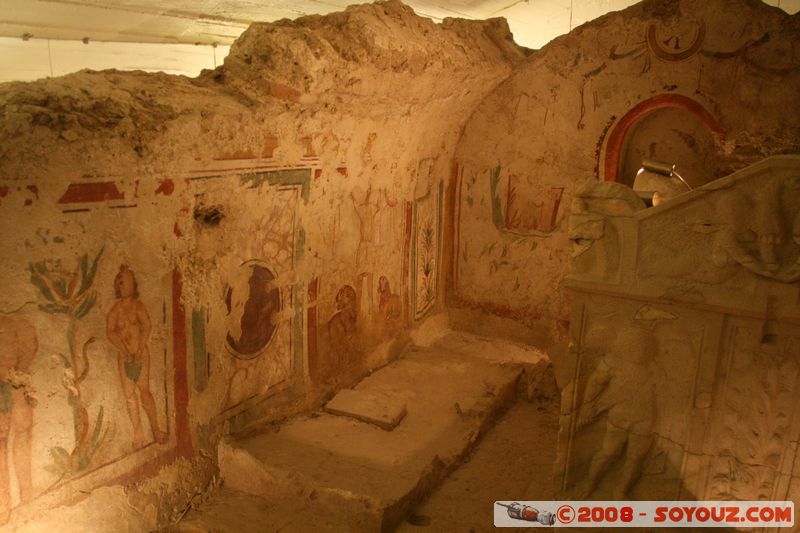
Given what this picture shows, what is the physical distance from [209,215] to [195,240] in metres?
0.16

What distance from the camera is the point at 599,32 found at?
5.11 meters

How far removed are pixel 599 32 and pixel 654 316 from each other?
3.23 metres

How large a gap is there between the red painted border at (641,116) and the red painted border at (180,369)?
12.0 ft

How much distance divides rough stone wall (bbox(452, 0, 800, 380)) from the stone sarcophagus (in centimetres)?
231

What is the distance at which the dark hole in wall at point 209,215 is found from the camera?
11.0ft

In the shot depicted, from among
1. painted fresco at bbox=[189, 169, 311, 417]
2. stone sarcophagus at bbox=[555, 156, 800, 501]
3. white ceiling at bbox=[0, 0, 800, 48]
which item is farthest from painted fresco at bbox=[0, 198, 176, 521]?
white ceiling at bbox=[0, 0, 800, 48]

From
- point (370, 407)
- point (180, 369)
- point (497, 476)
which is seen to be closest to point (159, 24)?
point (180, 369)

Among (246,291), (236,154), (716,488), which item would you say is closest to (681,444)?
(716,488)

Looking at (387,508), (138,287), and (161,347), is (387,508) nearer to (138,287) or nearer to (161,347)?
(161,347)

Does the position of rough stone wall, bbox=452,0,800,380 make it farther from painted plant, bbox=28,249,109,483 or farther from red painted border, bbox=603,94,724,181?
painted plant, bbox=28,249,109,483

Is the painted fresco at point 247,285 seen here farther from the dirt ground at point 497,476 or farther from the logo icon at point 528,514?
the logo icon at point 528,514

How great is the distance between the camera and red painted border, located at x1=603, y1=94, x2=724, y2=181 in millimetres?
4840

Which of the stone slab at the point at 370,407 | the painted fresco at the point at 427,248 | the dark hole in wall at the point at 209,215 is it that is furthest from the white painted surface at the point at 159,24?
the stone slab at the point at 370,407

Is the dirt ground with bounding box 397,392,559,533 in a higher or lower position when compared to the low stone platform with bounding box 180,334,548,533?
lower
